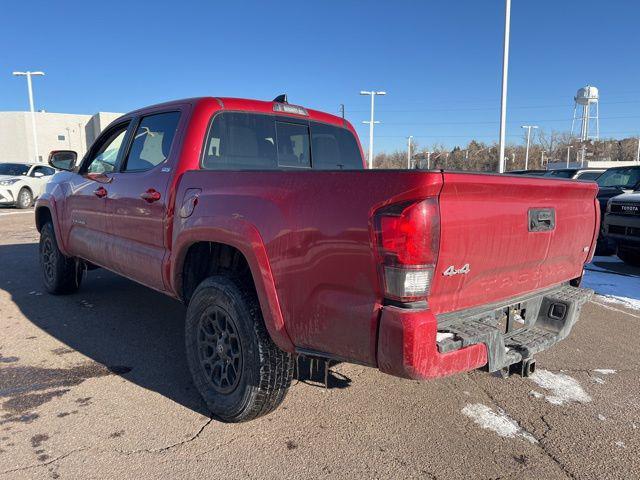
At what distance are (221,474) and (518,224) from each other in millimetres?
2012

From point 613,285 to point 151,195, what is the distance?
20.9 feet

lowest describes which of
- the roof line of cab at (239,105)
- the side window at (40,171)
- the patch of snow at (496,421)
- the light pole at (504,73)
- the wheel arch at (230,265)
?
the patch of snow at (496,421)

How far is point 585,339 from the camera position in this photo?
4602 mm

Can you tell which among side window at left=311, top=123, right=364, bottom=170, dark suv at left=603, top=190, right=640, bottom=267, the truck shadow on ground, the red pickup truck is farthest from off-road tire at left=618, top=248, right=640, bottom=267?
the truck shadow on ground

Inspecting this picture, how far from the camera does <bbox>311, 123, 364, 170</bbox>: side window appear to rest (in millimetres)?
4301

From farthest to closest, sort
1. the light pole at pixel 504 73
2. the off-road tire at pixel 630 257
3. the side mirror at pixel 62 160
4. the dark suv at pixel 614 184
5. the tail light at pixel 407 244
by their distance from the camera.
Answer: the light pole at pixel 504 73 → the dark suv at pixel 614 184 → the off-road tire at pixel 630 257 → the side mirror at pixel 62 160 → the tail light at pixel 407 244

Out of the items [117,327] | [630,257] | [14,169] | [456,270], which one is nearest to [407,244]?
[456,270]

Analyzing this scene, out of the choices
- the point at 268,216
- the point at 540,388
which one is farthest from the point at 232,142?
the point at 540,388

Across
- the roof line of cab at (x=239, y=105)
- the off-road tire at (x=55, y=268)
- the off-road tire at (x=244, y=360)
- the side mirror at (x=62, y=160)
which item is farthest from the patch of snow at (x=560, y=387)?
the side mirror at (x=62, y=160)

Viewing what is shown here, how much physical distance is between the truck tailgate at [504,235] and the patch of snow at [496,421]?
856mm

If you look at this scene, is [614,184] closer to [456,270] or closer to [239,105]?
[239,105]

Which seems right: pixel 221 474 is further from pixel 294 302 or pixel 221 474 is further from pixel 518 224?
pixel 518 224

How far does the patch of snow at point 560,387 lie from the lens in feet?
11.0

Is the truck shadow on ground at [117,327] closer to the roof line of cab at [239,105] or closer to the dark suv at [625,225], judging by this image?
the roof line of cab at [239,105]
